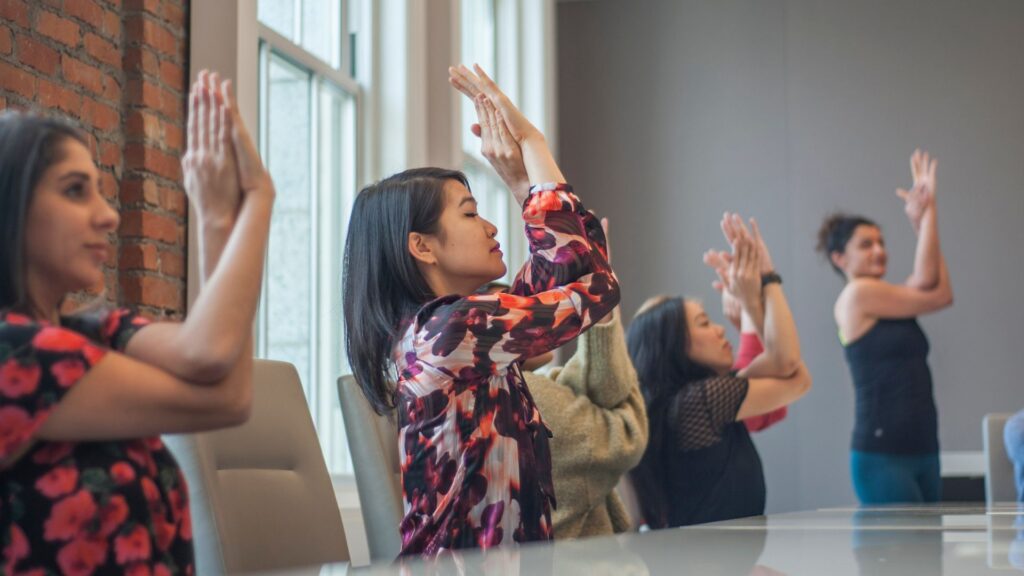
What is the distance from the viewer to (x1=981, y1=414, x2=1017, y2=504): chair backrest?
342 centimetres

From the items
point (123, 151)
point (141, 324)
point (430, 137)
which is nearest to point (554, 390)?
point (123, 151)

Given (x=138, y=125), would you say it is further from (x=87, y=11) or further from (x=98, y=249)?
(x=98, y=249)

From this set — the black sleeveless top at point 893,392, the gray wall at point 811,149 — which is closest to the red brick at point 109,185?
the black sleeveless top at point 893,392

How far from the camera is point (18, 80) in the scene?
227 cm

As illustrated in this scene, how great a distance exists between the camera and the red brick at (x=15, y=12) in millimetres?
2264

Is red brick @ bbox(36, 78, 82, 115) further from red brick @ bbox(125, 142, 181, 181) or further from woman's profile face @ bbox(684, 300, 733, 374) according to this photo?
woman's profile face @ bbox(684, 300, 733, 374)

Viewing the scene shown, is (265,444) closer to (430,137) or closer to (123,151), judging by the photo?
(123,151)

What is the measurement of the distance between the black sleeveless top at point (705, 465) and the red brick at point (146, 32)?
1495 millimetres

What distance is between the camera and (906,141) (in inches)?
243

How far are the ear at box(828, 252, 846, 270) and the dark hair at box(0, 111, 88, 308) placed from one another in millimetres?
3704

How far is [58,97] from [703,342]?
1.67 metres

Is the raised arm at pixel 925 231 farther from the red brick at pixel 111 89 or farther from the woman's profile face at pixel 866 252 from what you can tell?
the red brick at pixel 111 89

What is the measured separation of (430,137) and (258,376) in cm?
262

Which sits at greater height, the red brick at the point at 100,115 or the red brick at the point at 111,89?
the red brick at the point at 111,89
